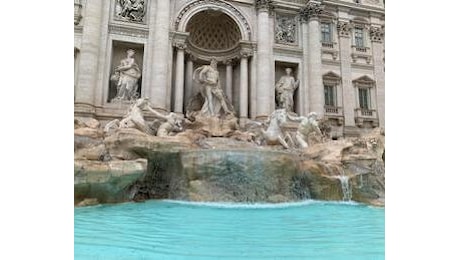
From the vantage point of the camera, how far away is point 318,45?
31.0 feet

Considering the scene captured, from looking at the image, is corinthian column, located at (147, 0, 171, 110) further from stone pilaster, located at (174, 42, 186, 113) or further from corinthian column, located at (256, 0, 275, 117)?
corinthian column, located at (256, 0, 275, 117)

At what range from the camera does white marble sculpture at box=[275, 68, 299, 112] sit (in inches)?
354

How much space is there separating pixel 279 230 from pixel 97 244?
1.66 m

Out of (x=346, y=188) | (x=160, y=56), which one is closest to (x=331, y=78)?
(x=160, y=56)

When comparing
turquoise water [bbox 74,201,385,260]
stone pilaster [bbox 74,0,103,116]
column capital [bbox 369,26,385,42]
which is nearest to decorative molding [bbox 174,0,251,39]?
stone pilaster [bbox 74,0,103,116]

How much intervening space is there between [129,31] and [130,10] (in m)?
0.58

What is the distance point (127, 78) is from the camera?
8.14 m

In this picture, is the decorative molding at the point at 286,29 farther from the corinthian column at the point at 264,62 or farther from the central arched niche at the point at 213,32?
the central arched niche at the point at 213,32

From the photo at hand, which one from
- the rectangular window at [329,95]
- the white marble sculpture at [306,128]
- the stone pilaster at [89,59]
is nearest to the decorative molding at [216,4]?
the stone pilaster at [89,59]

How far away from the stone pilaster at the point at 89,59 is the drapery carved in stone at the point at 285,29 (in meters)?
4.71

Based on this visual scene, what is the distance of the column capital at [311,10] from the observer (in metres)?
9.50

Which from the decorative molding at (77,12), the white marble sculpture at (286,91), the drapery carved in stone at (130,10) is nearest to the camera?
the decorative molding at (77,12)

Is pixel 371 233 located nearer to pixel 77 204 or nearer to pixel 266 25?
pixel 77 204
